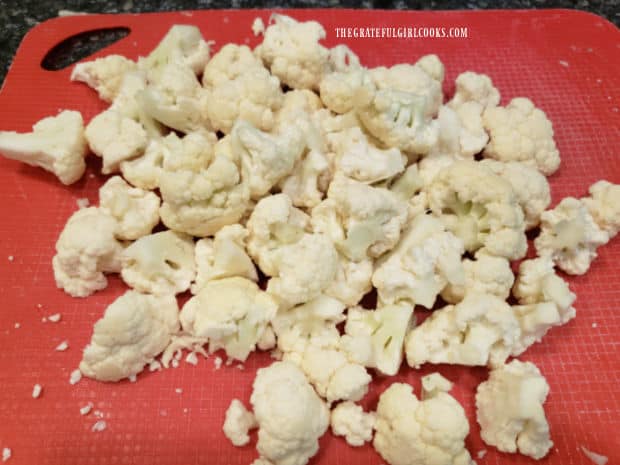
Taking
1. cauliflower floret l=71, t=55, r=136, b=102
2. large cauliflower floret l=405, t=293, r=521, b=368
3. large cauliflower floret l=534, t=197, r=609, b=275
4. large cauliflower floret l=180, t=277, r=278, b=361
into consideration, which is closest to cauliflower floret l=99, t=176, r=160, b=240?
large cauliflower floret l=180, t=277, r=278, b=361

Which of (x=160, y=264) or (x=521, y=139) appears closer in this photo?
(x=160, y=264)

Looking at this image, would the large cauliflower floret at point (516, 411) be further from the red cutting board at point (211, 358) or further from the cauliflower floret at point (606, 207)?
the cauliflower floret at point (606, 207)

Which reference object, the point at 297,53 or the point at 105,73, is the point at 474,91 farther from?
the point at 105,73

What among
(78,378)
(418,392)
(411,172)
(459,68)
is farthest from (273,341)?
(459,68)

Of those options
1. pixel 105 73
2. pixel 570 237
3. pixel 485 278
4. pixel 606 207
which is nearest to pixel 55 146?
pixel 105 73

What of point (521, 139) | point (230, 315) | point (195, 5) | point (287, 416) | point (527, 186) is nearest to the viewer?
point (287, 416)

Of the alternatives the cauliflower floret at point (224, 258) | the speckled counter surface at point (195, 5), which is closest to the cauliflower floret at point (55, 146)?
the cauliflower floret at point (224, 258)
